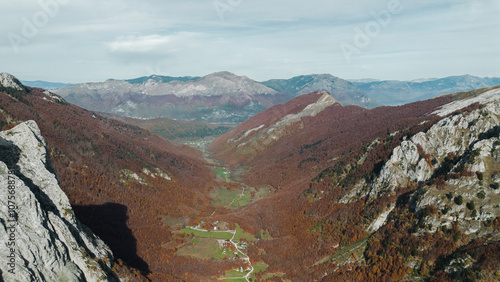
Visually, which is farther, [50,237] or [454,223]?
[454,223]

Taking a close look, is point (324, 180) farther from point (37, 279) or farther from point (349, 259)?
point (37, 279)

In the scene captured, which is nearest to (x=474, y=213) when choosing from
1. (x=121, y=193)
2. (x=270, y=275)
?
(x=270, y=275)

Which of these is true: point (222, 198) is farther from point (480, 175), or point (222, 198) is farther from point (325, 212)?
point (480, 175)

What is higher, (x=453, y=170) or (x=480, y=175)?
(x=453, y=170)

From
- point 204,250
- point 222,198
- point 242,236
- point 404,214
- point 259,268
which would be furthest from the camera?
point 222,198

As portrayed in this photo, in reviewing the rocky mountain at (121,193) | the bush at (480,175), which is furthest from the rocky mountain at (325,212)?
the rocky mountain at (121,193)

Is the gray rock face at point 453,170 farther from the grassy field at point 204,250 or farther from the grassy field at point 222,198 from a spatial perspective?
the grassy field at point 222,198

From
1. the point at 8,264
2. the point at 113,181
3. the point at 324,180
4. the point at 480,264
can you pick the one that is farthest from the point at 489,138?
the point at 113,181

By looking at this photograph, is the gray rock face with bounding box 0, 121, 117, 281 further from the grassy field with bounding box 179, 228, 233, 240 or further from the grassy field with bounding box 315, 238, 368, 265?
the grassy field with bounding box 315, 238, 368, 265
